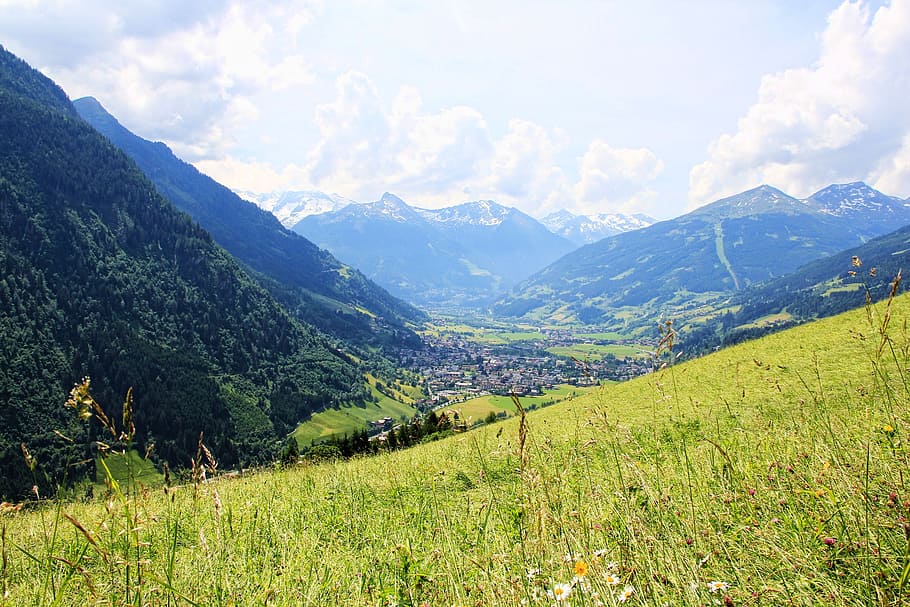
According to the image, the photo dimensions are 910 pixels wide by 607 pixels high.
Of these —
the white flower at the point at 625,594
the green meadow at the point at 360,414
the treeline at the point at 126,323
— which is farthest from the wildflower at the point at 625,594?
the green meadow at the point at 360,414

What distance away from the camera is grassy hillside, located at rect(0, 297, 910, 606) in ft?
6.18

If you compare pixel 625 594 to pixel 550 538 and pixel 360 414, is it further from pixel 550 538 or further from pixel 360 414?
pixel 360 414

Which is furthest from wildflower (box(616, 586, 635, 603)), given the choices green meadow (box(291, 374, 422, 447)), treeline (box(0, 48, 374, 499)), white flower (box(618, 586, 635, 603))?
green meadow (box(291, 374, 422, 447))

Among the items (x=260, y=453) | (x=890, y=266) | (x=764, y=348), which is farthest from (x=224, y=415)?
(x=890, y=266)

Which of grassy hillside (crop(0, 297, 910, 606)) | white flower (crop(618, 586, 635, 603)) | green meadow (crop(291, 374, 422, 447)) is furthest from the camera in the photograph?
green meadow (crop(291, 374, 422, 447))

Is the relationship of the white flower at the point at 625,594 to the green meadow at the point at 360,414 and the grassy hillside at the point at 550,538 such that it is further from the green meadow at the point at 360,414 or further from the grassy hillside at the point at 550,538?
the green meadow at the point at 360,414

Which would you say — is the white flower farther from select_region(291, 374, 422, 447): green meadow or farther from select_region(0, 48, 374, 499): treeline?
select_region(291, 374, 422, 447): green meadow

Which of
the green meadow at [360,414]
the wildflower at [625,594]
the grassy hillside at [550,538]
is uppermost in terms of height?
the wildflower at [625,594]

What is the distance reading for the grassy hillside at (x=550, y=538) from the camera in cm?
188

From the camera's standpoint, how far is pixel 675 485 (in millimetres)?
4527

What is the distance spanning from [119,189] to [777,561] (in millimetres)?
242779

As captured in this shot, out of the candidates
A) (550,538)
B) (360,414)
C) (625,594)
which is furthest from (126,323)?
(625,594)

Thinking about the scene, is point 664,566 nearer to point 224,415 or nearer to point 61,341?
point 224,415

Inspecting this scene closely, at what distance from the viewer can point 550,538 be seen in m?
2.71
